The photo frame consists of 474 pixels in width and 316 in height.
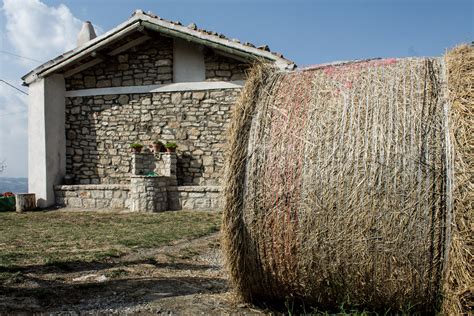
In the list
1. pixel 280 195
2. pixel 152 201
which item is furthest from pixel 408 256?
pixel 152 201

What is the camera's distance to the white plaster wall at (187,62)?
13070mm

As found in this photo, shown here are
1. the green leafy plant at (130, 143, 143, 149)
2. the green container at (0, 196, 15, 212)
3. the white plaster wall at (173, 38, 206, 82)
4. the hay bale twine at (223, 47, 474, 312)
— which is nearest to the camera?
the hay bale twine at (223, 47, 474, 312)

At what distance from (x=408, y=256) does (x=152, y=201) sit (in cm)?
971

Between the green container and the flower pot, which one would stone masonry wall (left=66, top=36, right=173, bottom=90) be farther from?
the green container

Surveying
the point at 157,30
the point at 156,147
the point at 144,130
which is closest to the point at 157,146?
the point at 156,147

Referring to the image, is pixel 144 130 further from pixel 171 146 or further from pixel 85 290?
pixel 85 290

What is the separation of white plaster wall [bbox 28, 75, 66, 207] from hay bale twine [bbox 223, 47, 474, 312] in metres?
11.0

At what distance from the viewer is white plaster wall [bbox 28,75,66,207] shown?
13281 mm

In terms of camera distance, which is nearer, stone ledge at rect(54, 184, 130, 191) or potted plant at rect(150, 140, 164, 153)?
stone ledge at rect(54, 184, 130, 191)

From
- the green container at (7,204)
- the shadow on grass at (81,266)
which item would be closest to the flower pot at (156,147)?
the green container at (7,204)

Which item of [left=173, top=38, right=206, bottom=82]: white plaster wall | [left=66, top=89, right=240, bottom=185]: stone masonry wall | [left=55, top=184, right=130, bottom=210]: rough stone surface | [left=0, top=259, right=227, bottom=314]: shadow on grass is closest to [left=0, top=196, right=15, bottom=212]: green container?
[left=55, top=184, right=130, bottom=210]: rough stone surface

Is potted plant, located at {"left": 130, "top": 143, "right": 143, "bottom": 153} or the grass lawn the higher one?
potted plant, located at {"left": 130, "top": 143, "right": 143, "bottom": 153}

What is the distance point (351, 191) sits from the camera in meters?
3.09

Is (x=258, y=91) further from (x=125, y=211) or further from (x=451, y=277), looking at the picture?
(x=125, y=211)
